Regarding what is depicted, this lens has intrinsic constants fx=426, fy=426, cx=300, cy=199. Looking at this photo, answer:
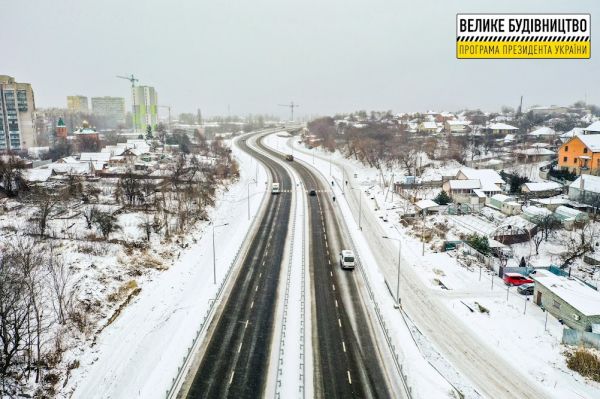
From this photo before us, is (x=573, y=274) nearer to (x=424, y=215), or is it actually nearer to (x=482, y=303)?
(x=482, y=303)

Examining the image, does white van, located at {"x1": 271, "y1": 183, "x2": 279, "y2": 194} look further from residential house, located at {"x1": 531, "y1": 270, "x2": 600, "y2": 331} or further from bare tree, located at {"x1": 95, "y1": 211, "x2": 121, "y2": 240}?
residential house, located at {"x1": 531, "y1": 270, "x2": 600, "y2": 331}

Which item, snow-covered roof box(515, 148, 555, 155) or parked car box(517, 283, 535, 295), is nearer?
parked car box(517, 283, 535, 295)

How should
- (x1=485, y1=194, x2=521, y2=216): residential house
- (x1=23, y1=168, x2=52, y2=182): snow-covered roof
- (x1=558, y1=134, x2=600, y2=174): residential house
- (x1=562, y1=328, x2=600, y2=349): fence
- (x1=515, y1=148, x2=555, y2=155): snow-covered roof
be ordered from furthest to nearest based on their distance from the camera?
1. (x1=515, y1=148, x2=555, y2=155): snow-covered roof
2. (x1=23, y1=168, x2=52, y2=182): snow-covered roof
3. (x1=558, y1=134, x2=600, y2=174): residential house
4. (x1=485, y1=194, x2=521, y2=216): residential house
5. (x1=562, y1=328, x2=600, y2=349): fence

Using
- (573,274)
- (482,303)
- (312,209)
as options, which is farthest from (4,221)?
(573,274)

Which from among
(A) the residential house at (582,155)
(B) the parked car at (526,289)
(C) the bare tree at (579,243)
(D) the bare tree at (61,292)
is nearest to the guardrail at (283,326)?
(D) the bare tree at (61,292)

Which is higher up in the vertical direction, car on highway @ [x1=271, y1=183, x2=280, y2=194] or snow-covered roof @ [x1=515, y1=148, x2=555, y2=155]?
snow-covered roof @ [x1=515, y1=148, x2=555, y2=155]

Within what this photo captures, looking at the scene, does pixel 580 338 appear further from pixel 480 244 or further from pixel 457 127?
pixel 457 127

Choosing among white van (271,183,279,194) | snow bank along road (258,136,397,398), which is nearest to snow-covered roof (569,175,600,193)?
snow bank along road (258,136,397,398)
